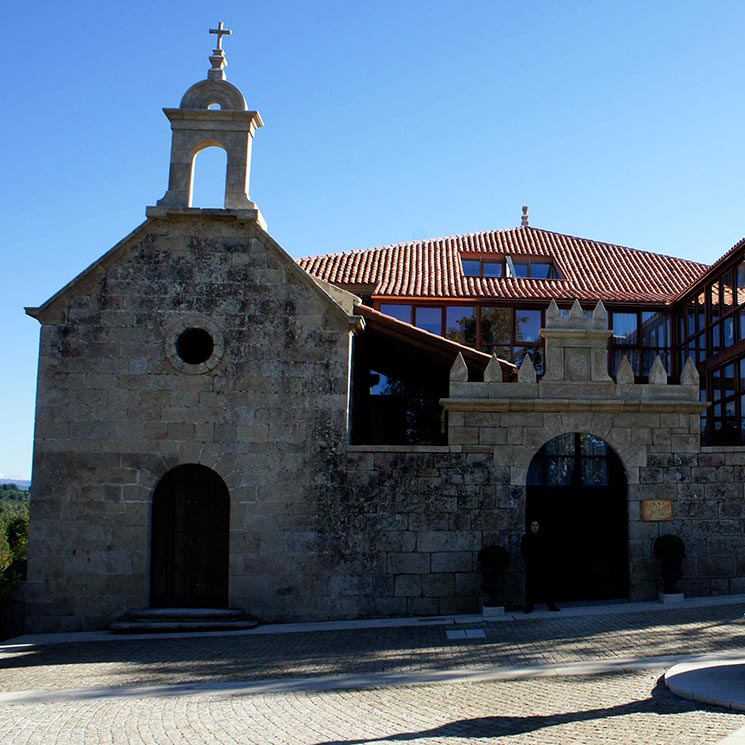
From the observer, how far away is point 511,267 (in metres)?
25.5

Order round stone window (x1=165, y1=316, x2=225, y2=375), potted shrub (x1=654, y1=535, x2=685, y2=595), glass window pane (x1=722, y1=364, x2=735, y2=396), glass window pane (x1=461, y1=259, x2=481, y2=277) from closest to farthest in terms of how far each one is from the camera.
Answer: potted shrub (x1=654, y1=535, x2=685, y2=595) → round stone window (x1=165, y1=316, x2=225, y2=375) → glass window pane (x1=722, y1=364, x2=735, y2=396) → glass window pane (x1=461, y1=259, x2=481, y2=277)

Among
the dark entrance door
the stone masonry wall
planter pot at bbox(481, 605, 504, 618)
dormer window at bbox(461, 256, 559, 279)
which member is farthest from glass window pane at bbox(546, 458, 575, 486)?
dormer window at bbox(461, 256, 559, 279)

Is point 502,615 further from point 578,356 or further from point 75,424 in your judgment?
point 75,424

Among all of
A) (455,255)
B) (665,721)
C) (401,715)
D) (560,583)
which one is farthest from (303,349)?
(455,255)

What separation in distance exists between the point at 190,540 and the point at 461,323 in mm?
11321

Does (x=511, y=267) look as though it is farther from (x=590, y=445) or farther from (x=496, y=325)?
(x=590, y=445)

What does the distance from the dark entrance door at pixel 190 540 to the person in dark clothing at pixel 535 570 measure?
15.1 feet

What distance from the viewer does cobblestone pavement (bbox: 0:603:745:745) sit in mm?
6652

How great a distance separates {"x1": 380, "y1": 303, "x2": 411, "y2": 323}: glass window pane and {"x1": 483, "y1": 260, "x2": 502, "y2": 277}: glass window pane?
12.6 ft

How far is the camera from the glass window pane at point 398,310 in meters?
22.3

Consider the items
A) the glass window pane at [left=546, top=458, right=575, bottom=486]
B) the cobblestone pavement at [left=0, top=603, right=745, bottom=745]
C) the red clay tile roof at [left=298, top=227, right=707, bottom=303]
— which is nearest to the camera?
the cobblestone pavement at [left=0, top=603, right=745, bottom=745]

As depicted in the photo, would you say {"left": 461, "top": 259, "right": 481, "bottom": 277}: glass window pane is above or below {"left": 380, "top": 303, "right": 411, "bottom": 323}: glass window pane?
above

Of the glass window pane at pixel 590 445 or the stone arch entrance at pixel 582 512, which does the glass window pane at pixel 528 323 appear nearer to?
the stone arch entrance at pixel 582 512

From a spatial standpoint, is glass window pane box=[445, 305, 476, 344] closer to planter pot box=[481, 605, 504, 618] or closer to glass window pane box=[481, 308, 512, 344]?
glass window pane box=[481, 308, 512, 344]
